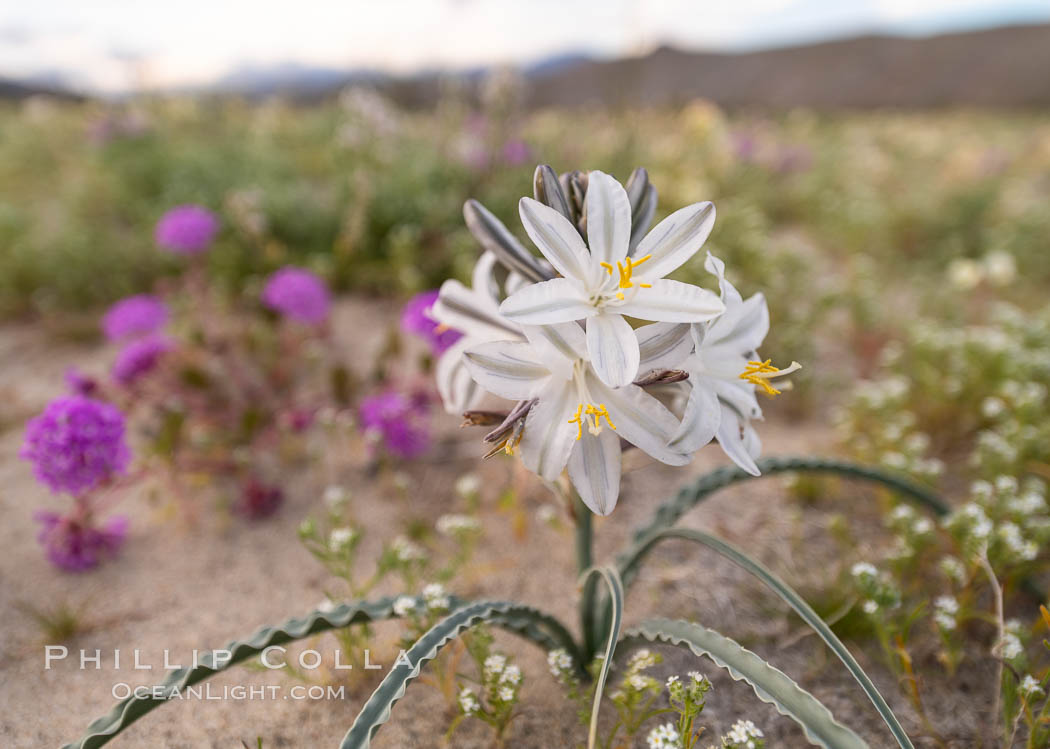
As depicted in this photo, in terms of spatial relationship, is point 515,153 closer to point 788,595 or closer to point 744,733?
point 788,595

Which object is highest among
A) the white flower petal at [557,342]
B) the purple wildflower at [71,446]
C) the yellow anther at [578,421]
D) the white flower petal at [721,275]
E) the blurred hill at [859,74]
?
the blurred hill at [859,74]

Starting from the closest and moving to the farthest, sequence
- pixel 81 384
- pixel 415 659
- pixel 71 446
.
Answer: pixel 415 659 < pixel 71 446 < pixel 81 384

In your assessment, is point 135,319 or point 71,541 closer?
point 71,541

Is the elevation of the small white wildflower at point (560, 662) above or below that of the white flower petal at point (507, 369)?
below

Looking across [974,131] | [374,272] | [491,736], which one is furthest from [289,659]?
[974,131]

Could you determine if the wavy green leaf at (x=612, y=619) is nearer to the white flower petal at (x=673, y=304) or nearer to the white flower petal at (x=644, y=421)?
the white flower petal at (x=644, y=421)

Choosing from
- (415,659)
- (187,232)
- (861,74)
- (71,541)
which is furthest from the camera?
(861,74)

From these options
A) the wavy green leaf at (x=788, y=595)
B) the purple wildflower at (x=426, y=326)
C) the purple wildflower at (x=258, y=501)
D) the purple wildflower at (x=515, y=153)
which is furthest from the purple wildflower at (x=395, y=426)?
the purple wildflower at (x=515, y=153)

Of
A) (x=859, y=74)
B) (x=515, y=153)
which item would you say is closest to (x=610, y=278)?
(x=515, y=153)
